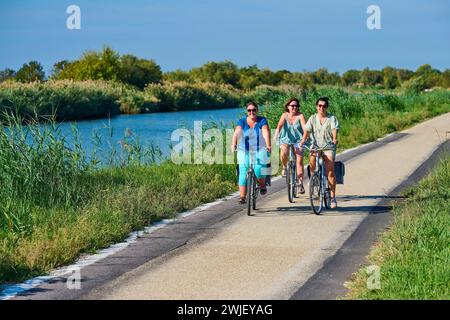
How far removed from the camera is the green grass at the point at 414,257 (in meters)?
7.55

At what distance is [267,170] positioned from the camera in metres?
13.2

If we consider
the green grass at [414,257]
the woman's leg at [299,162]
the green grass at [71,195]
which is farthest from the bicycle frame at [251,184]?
the green grass at [414,257]

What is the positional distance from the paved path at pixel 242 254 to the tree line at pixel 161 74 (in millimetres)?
37787

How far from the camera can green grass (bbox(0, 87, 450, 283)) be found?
9627 mm

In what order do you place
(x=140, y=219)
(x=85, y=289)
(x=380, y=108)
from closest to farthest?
(x=85, y=289) < (x=140, y=219) < (x=380, y=108)

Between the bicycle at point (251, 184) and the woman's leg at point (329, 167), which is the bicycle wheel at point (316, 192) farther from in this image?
the bicycle at point (251, 184)

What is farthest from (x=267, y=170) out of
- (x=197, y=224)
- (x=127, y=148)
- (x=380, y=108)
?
(x=380, y=108)

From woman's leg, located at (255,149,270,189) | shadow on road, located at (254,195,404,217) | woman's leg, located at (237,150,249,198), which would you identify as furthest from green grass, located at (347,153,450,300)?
woman's leg, located at (237,150,249,198)

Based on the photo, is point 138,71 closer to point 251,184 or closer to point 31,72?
point 31,72

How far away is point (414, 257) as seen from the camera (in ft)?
28.6
